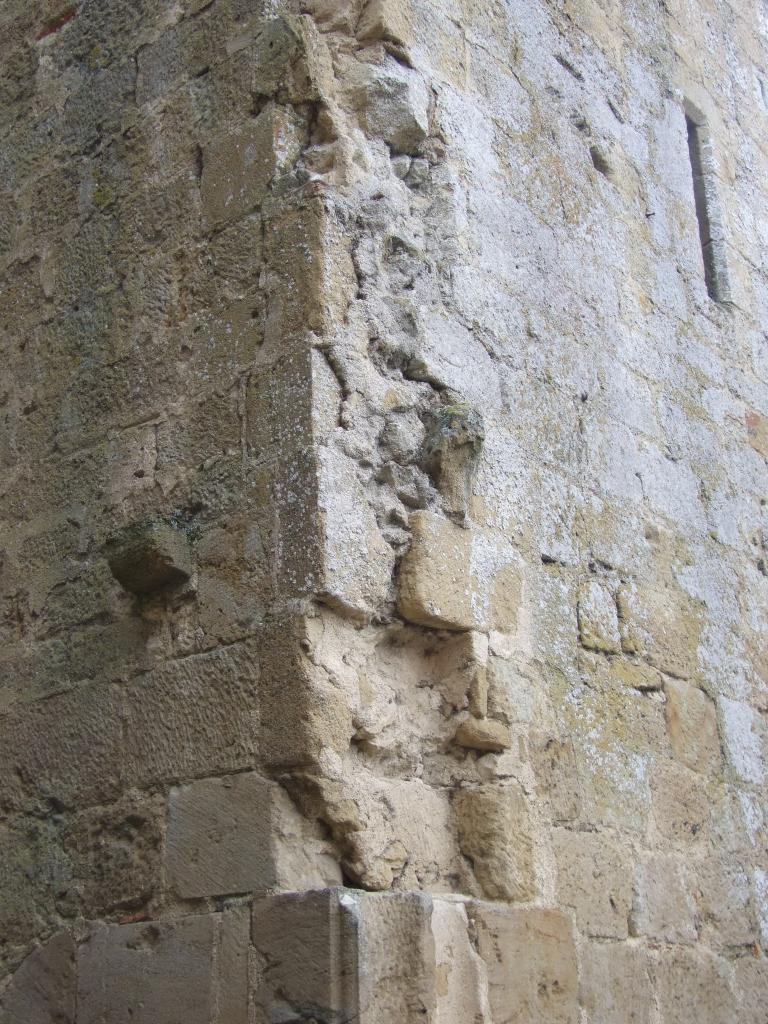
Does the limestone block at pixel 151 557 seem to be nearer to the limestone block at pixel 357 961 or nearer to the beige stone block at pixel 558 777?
the limestone block at pixel 357 961

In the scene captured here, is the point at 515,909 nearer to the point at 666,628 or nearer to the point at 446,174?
the point at 666,628

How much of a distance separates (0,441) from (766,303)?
2991 millimetres

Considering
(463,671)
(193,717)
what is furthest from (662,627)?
(193,717)

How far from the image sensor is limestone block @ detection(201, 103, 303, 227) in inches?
133

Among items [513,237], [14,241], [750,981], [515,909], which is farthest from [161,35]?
[750,981]

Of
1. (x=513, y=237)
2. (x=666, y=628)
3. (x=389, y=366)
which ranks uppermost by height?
(x=513, y=237)

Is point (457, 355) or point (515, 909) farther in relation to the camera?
point (457, 355)

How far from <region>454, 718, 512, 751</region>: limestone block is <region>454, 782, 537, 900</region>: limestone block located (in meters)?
0.09

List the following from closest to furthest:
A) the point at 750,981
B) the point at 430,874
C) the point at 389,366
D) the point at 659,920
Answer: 1. the point at 430,874
2. the point at 389,366
3. the point at 659,920
4. the point at 750,981

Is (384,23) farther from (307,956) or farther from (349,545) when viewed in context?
(307,956)

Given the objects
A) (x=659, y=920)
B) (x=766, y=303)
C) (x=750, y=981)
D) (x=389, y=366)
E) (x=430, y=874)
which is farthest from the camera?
(x=766, y=303)

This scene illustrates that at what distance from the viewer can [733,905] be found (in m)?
3.82

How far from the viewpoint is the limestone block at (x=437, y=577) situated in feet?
10.1

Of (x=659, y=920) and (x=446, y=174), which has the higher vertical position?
(x=446, y=174)
